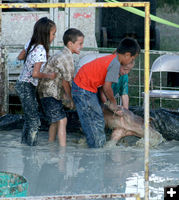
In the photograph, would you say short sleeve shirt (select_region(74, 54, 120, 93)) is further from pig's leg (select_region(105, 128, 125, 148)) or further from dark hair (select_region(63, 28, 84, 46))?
pig's leg (select_region(105, 128, 125, 148))

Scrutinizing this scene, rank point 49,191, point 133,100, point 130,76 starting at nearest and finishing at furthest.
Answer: point 49,191 → point 133,100 → point 130,76

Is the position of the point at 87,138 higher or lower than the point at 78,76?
lower

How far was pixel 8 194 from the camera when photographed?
3.28 meters

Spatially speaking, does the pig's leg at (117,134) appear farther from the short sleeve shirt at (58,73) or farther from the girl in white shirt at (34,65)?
the girl in white shirt at (34,65)

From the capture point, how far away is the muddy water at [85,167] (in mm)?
4312

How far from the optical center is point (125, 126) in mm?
6051

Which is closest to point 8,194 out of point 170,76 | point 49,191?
point 49,191

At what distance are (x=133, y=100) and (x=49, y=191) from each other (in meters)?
4.76

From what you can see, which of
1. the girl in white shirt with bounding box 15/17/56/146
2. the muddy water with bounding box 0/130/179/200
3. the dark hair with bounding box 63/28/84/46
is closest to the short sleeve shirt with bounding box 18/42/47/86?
the girl in white shirt with bounding box 15/17/56/146

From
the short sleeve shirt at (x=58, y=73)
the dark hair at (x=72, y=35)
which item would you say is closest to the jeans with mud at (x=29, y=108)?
the short sleeve shirt at (x=58, y=73)

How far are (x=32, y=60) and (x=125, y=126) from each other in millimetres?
1451

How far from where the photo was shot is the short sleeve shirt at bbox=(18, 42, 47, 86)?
540 centimetres

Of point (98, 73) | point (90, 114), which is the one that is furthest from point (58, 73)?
point (90, 114)

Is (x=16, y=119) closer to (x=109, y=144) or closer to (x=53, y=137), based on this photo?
(x=53, y=137)
